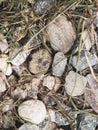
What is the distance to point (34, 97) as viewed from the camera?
2.22 meters

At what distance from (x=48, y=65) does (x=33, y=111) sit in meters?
0.24

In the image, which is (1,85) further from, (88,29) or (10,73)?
(88,29)

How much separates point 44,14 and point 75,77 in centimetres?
35

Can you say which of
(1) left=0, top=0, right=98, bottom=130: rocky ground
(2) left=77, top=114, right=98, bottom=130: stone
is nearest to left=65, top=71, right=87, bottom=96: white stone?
(1) left=0, top=0, right=98, bottom=130: rocky ground

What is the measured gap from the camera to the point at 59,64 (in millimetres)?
2193

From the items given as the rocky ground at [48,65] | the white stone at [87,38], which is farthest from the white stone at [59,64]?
the white stone at [87,38]

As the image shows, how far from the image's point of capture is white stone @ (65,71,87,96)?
7.18 feet

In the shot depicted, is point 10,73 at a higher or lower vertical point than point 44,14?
lower

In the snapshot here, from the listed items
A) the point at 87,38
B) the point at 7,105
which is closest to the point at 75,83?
the point at 87,38

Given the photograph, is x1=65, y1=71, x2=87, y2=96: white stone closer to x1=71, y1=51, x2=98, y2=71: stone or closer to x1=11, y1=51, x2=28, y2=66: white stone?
x1=71, y1=51, x2=98, y2=71: stone

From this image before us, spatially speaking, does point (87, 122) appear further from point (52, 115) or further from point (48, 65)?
point (48, 65)

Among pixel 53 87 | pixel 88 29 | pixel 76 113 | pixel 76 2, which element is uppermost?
pixel 76 2

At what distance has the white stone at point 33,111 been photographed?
2.17 m

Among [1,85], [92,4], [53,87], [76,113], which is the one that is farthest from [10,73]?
[92,4]
